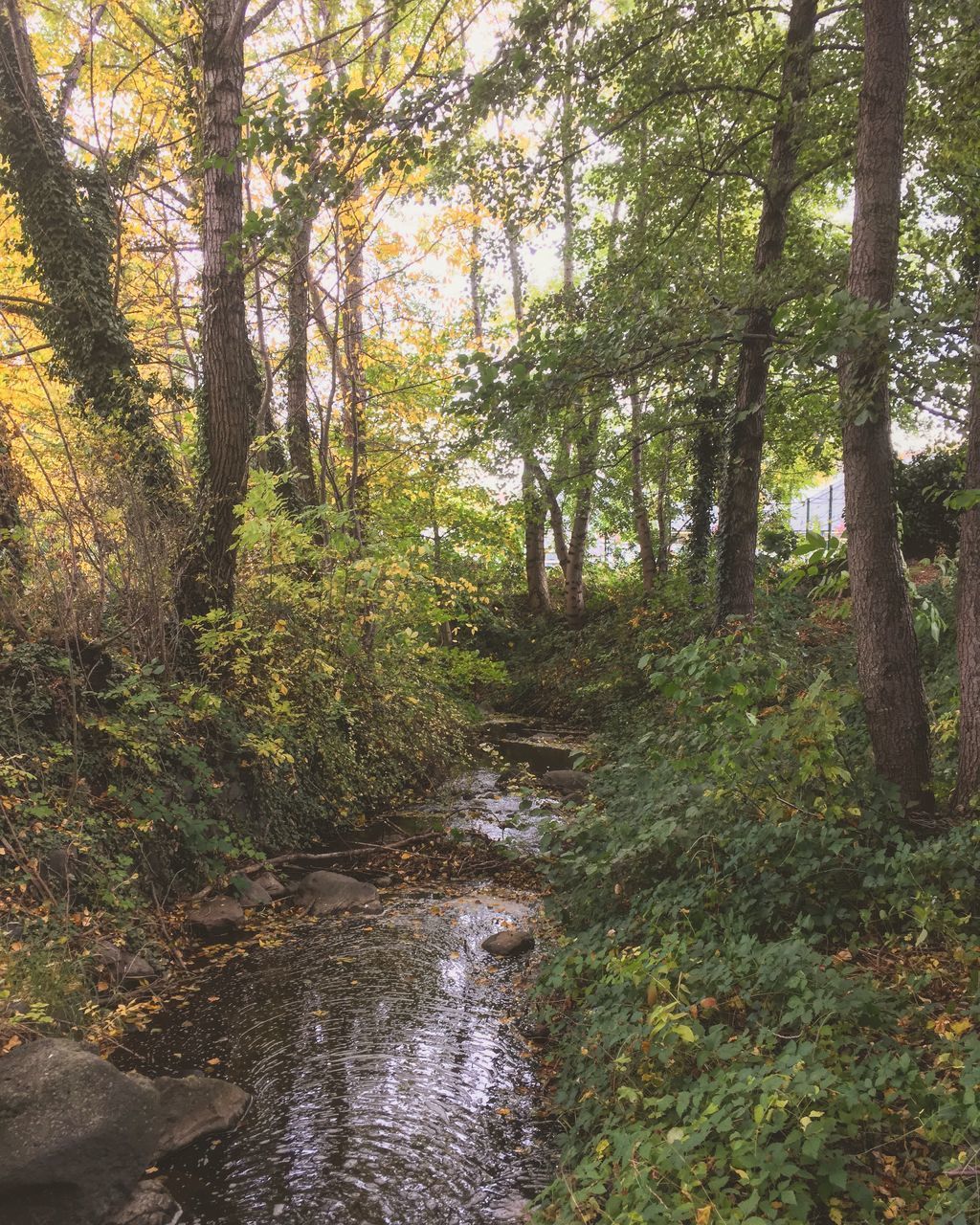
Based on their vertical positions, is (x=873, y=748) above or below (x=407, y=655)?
below

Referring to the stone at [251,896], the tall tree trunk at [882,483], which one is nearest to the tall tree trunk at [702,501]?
the tall tree trunk at [882,483]

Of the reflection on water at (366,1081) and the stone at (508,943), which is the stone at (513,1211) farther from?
the stone at (508,943)

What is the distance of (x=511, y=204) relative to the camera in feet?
23.4

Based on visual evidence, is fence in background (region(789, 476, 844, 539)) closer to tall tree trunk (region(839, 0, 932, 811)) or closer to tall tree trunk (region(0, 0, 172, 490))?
tall tree trunk (region(839, 0, 932, 811))

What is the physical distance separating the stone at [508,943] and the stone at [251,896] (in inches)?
82.9

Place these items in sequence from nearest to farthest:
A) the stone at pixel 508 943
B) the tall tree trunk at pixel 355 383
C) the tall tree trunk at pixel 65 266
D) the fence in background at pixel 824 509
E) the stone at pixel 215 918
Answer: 1. the stone at pixel 508 943
2. the stone at pixel 215 918
3. the tall tree trunk at pixel 65 266
4. the tall tree trunk at pixel 355 383
5. the fence in background at pixel 824 509

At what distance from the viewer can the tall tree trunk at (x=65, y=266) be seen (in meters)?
8.72

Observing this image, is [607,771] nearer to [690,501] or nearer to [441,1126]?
[441,1126]

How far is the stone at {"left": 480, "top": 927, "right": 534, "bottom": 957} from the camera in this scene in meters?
6.42

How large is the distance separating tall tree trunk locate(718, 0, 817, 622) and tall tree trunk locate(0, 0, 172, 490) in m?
6.17

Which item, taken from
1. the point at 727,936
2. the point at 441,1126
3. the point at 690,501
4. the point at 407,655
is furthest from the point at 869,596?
the point at 690,501

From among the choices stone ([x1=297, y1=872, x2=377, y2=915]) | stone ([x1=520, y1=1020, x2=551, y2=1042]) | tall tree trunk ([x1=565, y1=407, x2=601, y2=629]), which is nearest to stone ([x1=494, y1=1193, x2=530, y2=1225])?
stone ([x1=520, y1=1020, x2=551, y2=1042])

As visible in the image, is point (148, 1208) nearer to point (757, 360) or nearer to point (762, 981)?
point (762, 981)

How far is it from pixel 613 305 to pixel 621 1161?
615cm
